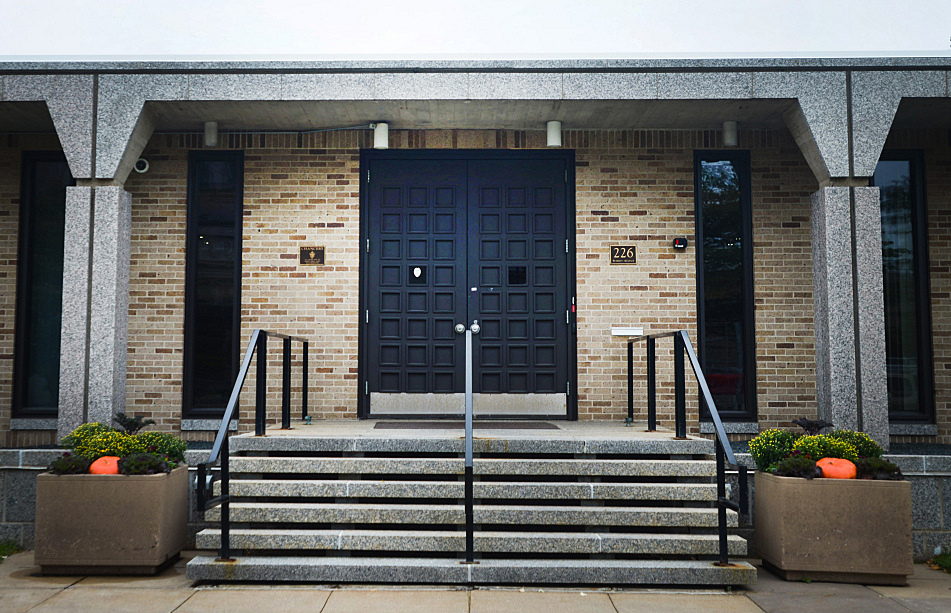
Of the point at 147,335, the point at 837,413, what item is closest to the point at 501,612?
the point at 837,413

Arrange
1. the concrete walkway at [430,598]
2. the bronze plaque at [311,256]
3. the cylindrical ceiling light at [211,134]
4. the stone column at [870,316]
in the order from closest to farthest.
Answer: the concrete walkway at [430,598] → the stone column at [870,316] → the cylindrical ceiling light at [211,134] → the bronze plaque at [311,256]

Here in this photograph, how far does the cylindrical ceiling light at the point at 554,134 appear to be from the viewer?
22.1 ft

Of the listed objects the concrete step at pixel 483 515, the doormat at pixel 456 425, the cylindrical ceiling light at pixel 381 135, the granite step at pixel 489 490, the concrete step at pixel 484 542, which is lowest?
the concrete step at pixel 484 542

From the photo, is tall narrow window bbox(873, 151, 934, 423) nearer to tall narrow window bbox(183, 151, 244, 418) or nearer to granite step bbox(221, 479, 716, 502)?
granite step bbox(221, 479, 716, 502)

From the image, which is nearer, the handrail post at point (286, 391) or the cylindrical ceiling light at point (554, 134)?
the handrail post at point (286, 391)

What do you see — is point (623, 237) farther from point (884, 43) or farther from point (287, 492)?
point (884, 43)

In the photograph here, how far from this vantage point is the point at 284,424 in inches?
235

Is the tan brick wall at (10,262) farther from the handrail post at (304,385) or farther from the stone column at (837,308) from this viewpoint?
the stone column at (837,308)

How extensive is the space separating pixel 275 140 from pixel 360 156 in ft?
2.80

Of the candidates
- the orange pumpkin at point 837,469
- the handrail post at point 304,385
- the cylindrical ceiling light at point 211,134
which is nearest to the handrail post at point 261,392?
the handrail post at point 304,385

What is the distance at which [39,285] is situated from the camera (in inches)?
279

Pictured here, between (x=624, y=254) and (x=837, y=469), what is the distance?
2.97 meters

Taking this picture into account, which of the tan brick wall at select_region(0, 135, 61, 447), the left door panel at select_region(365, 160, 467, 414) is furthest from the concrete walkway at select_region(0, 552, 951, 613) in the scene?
the left door panel at select_region(365, 160, 467, 414)

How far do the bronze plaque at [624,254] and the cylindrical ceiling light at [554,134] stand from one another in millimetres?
1171
